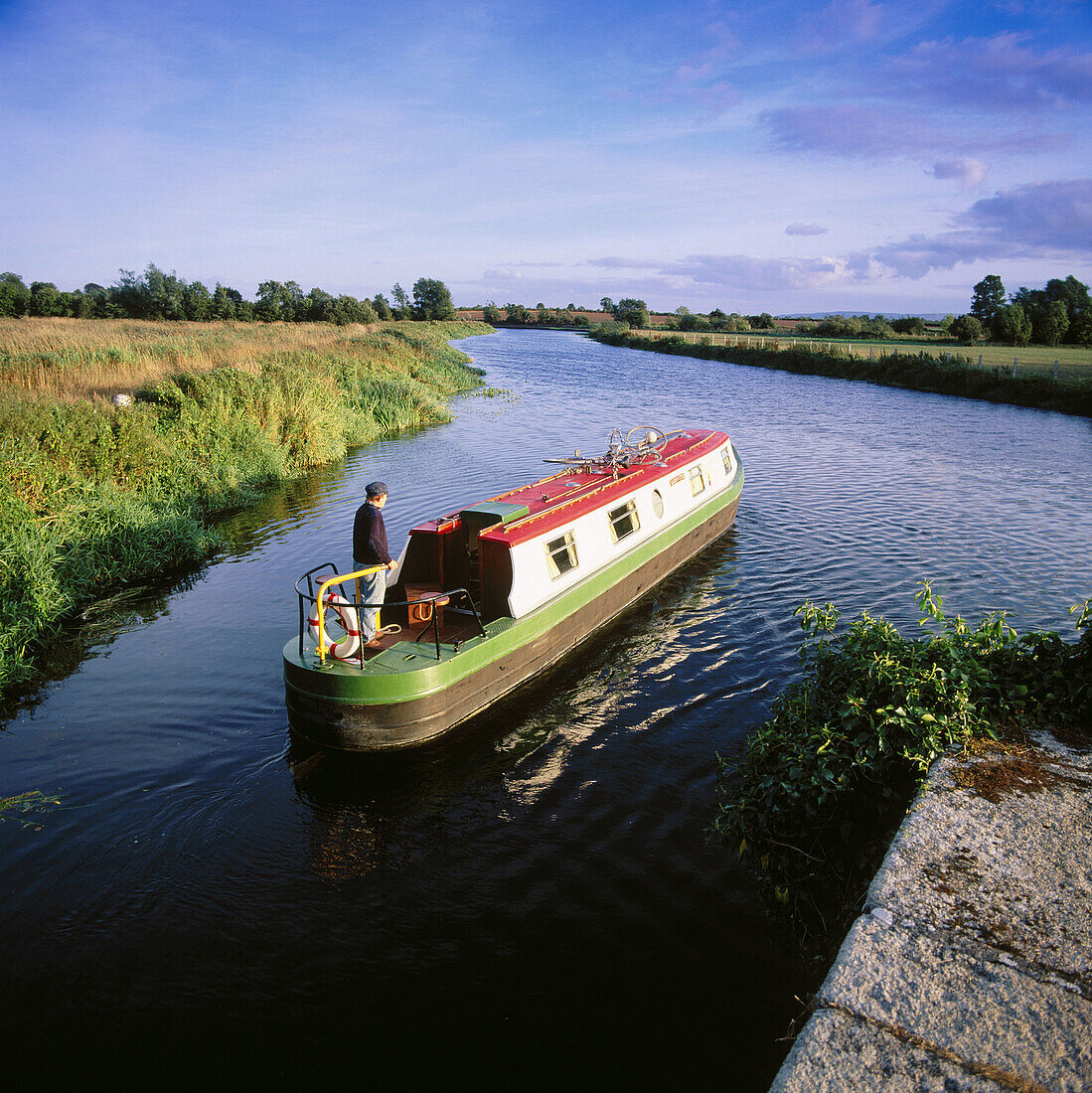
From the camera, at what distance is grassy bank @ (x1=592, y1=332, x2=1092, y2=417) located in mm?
32406

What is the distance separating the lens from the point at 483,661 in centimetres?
914

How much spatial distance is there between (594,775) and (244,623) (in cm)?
678

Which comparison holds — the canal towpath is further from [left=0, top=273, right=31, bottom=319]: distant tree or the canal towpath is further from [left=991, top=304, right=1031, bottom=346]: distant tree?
[left=0, top=273, right=31, bottom=319]: distant tree

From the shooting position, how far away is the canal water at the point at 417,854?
5270mm

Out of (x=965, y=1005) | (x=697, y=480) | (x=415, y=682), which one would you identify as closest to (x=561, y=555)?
(x=415, y=682)

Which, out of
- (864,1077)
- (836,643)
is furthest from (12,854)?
(836,643)

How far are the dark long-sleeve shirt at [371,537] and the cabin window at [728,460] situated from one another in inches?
394

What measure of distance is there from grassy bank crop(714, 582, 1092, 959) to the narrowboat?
3.72 m

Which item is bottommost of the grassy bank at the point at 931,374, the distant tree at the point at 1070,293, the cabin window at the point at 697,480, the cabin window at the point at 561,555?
the cabin window at the point at 561,555

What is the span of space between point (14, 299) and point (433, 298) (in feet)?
208

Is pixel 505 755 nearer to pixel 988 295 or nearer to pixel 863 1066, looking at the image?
pixel 863 1066

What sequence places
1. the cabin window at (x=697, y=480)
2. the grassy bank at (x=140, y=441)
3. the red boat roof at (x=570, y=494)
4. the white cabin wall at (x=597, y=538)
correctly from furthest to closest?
1. the cabin window at (x=697, y=480)
2. the grassy bank at (x=140, y=441)
3. the red boat roof at (x=570, y=494)
4. the white cabin wall at (x=597, y=538)

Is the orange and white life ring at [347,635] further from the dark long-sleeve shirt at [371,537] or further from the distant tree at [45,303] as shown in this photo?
the distant tree at [45,303]

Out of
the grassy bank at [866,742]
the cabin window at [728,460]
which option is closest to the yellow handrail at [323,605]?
the grassy bank at [866,742]
